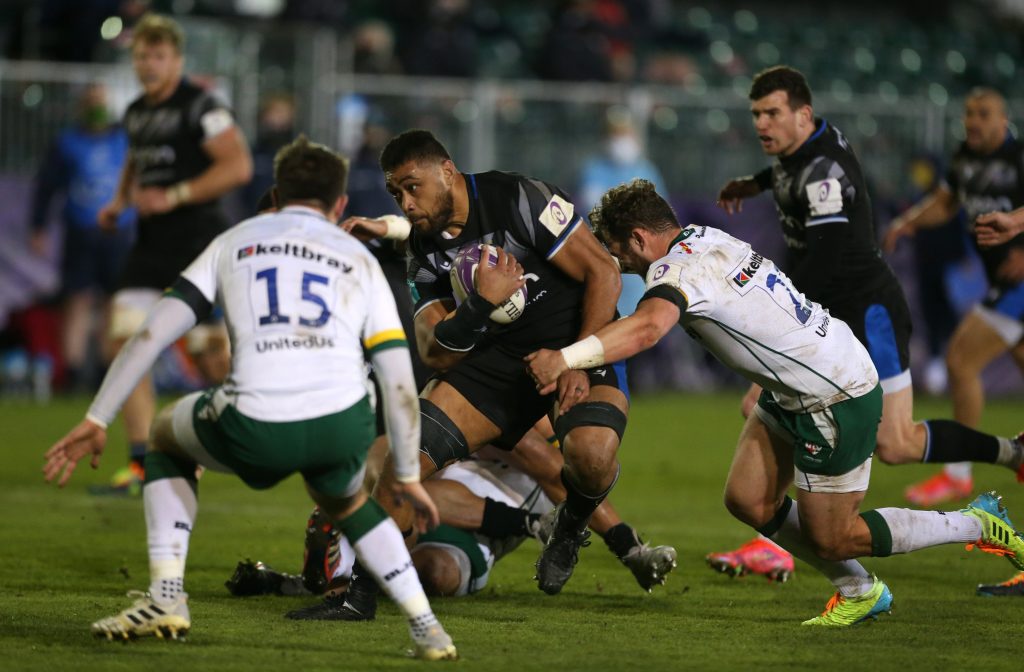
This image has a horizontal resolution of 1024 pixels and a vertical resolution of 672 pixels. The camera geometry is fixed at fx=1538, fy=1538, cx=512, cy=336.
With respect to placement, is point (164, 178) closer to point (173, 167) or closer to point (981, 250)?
point (173, 167)

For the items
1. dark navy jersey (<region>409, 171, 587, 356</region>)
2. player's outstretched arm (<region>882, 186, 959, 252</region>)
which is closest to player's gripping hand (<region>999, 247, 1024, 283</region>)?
player's outstretched arm (<region>882, 186, 959, 252</region>)

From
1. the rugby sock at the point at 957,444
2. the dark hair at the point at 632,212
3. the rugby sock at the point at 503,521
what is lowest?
the rugby sock at the point at 503,521

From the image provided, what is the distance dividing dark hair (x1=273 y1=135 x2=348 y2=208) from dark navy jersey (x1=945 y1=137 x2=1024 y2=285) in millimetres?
5296

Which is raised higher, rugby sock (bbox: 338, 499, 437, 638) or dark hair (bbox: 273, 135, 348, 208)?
dark hair (bbox: 273, 135, 348, 208)

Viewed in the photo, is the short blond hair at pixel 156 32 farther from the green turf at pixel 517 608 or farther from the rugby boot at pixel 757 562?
the rugby boot at pixel 757 562

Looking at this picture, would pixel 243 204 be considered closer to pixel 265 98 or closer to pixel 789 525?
pixel 265 98

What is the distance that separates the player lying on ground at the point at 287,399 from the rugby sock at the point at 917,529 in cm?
209

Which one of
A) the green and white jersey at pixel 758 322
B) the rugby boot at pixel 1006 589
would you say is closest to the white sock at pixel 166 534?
the green and white jersey at pixel 758 322

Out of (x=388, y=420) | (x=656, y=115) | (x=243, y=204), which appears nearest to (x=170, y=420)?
(x=388, y=420)

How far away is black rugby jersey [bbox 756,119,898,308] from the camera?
752 centimetres

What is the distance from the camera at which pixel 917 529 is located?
20.9ft

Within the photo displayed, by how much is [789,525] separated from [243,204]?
10560 mm

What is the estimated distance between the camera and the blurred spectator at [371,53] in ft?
58.1

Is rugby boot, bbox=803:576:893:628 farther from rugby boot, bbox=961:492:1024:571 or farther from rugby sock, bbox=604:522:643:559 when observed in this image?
rugby sock, bbox=604:522:643:559
